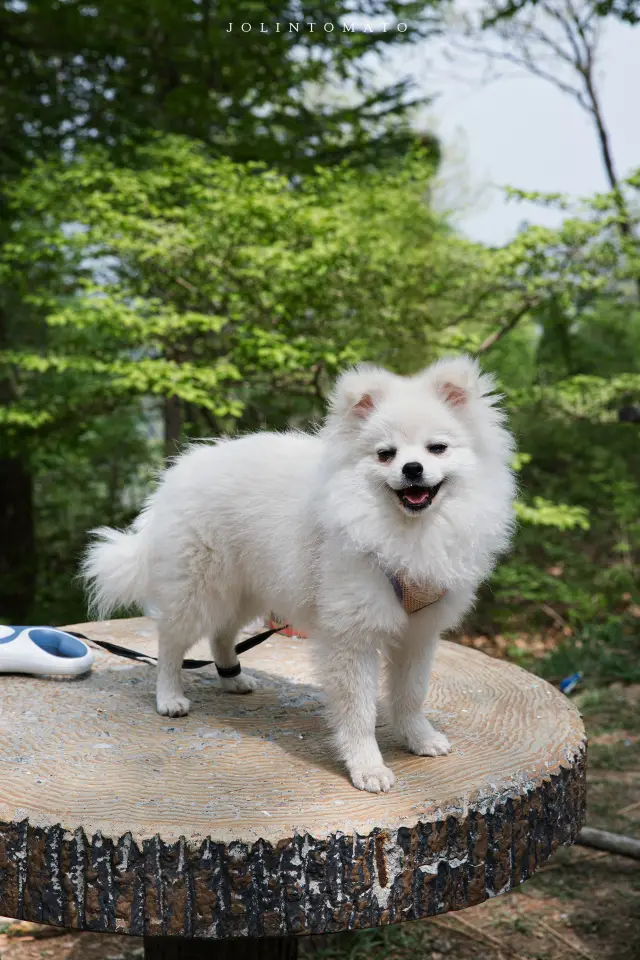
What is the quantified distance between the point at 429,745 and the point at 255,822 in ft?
2.14

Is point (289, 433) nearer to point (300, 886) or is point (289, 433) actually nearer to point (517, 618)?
→ point (300, 886)

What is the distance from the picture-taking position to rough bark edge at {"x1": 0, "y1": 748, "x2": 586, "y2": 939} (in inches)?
68.2

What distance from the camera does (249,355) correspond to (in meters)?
5.50

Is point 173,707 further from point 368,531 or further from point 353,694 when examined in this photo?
point 368,531

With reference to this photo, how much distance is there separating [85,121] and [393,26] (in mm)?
2699

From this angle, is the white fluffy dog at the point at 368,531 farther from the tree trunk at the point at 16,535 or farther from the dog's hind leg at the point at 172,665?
the tree trunk at the point at 16,535

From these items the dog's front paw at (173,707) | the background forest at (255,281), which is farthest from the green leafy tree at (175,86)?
the dog's front paw at (173,707)

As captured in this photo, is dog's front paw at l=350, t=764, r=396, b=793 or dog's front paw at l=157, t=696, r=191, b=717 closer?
dog's front paw at l=350, t=764, r=396, b=793

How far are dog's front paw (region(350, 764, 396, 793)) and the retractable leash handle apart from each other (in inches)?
48.4

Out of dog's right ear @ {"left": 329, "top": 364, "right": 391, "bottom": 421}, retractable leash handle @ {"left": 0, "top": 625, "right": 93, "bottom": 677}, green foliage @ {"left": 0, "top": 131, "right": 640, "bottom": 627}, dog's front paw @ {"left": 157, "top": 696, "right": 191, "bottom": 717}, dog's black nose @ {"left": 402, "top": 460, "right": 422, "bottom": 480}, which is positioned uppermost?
green foliage @ {"left": 0, "top": 131, "right": 640, "bottom": 627}

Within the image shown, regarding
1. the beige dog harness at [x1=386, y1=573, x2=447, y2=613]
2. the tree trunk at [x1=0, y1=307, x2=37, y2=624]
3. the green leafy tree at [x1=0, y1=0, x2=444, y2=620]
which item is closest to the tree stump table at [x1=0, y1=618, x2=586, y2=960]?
the beige dog harness at [x1=386, y1=573, x2=447, y2=613]

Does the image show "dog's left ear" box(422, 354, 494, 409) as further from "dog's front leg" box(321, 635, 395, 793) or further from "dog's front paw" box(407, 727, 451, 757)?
"dog's front paw" box(407, 727, 451, 757)

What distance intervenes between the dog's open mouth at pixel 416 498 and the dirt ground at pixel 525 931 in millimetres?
2061

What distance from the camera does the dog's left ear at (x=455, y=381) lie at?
213 cm
